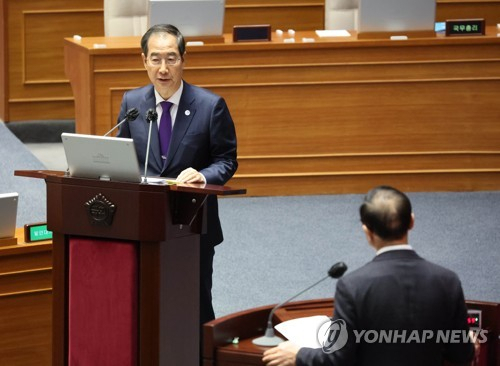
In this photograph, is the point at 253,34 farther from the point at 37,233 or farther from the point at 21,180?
the point at 37,233

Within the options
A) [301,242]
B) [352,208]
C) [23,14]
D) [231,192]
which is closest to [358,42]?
[352,208]

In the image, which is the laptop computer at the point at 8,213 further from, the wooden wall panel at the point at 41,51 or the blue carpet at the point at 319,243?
the wooden wall panel at the point at 41,51

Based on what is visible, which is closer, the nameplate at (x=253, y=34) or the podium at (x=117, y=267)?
the podium at (x=117, y=267)

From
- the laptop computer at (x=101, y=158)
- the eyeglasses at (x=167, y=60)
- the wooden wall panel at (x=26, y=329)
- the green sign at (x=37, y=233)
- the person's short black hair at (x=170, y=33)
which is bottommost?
the wooden wall panel at (x=26, y=329)

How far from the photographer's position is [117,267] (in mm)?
3340

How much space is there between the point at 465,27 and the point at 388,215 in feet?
17.0

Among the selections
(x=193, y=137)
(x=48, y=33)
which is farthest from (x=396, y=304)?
(x=48, y=33)

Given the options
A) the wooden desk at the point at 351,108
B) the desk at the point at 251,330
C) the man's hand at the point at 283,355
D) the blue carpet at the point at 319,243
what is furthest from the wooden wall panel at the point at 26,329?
the wooden desk at the point at 351,108

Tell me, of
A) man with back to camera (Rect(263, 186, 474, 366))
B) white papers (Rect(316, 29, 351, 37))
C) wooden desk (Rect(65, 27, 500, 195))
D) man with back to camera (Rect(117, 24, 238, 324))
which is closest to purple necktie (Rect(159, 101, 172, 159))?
man with back to camera (Rect(117, 24, 238, 324))

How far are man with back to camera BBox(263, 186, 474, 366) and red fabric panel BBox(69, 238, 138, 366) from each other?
86cm

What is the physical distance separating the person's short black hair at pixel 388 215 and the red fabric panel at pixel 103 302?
925mm

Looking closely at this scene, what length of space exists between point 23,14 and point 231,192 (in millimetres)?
6155

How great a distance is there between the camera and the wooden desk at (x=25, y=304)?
433cm

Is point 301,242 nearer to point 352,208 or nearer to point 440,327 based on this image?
point 352,208
